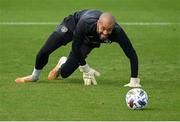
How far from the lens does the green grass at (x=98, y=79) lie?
45.4 feet

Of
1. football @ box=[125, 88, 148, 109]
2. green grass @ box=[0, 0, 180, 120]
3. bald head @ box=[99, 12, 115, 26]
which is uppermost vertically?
bald head @ box=[99, 12, 115, 26]

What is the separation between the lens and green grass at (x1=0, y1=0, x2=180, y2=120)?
1384 centimetres

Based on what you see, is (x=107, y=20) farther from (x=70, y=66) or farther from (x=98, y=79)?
(x=98, y=79)

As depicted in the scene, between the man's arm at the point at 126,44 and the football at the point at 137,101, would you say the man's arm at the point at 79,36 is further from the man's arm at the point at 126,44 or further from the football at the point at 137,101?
the football at the point at 137,101

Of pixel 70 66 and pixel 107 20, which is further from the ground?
pixel 107 20

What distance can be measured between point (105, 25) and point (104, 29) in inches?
3.9

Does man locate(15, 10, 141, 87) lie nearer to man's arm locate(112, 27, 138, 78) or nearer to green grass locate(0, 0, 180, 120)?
man's arm locate(112, 27, 138, 78)

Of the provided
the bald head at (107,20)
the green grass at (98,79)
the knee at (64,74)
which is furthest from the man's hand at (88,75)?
the bald head at (107,20)

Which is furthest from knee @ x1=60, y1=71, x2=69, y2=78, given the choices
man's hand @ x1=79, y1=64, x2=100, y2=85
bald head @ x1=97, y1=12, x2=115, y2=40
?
bald head @ x1=97, y1=12, x2=115, y2=40

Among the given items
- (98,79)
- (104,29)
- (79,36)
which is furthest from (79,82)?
(104,29)

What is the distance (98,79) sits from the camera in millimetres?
17719

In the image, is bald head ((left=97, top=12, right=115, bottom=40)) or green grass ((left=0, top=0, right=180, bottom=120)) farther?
bald head ((left=97, top=12, right=115, bottom=40))

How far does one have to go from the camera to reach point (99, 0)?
125 ft

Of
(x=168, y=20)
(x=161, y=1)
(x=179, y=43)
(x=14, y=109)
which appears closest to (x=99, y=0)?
(x=161, y=1)
